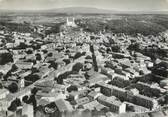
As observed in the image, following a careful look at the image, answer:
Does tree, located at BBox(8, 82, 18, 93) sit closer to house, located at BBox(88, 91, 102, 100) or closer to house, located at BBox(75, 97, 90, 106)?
house, located at BBox(75, 97, 90, 106)

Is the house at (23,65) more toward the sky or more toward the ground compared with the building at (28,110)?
more toward the sky

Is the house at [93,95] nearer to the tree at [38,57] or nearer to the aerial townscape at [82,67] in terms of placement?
the aerial townscape at [82,67]

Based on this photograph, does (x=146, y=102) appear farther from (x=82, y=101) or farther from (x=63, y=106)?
(x=63, y=106)

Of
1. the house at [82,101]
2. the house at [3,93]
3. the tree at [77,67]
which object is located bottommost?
the house at [82,101]

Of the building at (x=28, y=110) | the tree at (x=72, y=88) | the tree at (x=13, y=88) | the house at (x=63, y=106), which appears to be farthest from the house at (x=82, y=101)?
the tree at (x=13, y=88)

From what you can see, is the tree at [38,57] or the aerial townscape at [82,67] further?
the tree at [38,57]

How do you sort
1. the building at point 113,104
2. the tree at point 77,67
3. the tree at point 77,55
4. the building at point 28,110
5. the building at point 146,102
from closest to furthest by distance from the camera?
the building at point 28,110 < the building at point 113,104 < the building at point 146,102 < the tree at point 77,67 < the tree at point 77,55

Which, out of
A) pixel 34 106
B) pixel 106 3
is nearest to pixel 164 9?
pixel 106 3

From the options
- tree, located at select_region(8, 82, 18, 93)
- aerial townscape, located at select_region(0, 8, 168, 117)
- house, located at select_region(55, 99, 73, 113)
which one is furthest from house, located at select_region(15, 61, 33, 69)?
house, located at select_region(55, 99, 73, 113)

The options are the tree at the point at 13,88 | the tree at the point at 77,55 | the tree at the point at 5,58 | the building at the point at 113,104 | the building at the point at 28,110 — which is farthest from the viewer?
the tree at the point at 77,55
